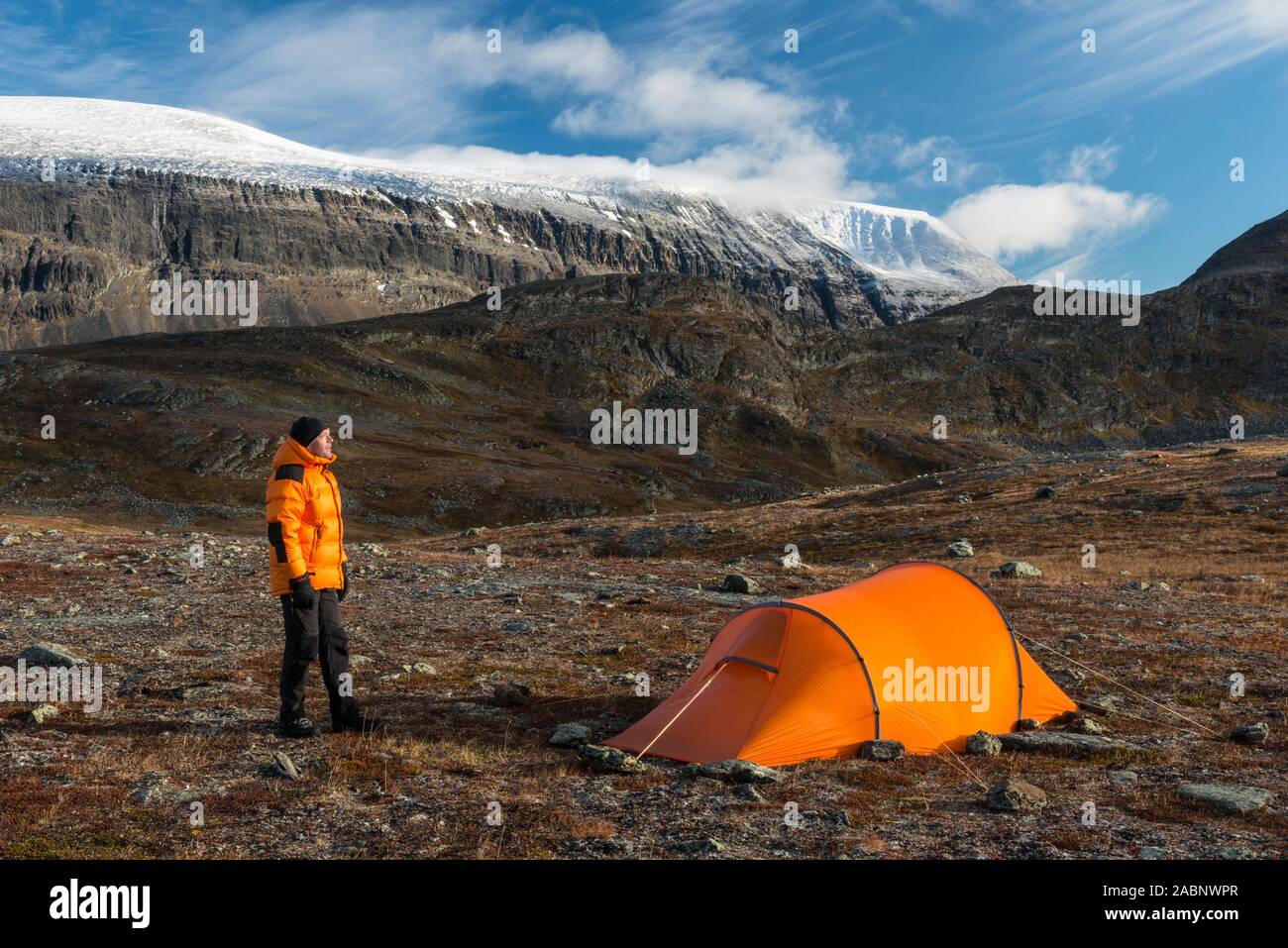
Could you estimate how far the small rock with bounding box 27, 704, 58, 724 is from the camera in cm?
1255

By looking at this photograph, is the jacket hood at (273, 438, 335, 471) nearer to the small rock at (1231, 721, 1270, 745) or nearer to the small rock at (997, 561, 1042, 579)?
the small rock at (1231, 721, 1270, 745)

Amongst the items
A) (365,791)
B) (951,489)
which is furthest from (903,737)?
(951,489)

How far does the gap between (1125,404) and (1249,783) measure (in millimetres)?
209843

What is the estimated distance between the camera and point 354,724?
505 inches

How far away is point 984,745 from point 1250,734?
3.80m

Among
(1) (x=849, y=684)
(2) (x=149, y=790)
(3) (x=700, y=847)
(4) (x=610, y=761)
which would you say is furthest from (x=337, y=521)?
(1) (x=849, y=684)

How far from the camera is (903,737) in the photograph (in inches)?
497

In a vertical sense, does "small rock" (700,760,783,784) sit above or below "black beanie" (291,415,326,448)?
below

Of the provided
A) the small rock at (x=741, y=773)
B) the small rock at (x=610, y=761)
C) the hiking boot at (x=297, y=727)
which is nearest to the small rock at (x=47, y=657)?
the hiking boot at (x=297, y=727)

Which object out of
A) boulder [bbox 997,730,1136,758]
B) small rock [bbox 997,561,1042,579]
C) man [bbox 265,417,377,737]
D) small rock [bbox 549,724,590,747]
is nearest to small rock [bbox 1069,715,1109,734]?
boulder [bbox 997,730,1136,758]

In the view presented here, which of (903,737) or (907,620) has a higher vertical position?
(907,620)

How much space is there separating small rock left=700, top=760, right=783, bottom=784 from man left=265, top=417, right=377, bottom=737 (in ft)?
16.2
